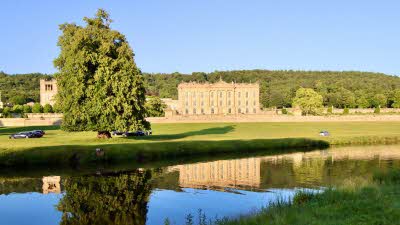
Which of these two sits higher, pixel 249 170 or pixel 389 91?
pixel 389 91

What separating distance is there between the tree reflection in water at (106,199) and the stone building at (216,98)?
125353mm

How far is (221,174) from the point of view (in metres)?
34.1

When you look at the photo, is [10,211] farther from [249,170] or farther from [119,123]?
[119,123]

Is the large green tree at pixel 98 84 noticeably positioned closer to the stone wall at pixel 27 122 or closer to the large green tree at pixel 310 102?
the stone wall at pixel 27 122

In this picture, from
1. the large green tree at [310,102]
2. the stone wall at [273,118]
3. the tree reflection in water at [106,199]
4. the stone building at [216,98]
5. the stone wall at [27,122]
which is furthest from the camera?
the stone building at [216,98]

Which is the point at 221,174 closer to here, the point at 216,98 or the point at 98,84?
the point at 98,84

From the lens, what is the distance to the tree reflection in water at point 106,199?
2120 cm

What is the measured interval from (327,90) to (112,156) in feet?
507

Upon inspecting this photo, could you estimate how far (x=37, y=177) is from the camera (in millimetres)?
32969

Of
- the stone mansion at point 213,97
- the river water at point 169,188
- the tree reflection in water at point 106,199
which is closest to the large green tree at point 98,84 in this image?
the river water at point 169,188

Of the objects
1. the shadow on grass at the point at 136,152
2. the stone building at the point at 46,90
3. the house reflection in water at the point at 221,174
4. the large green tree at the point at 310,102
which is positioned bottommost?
the house reflection in water at the point at 221,174

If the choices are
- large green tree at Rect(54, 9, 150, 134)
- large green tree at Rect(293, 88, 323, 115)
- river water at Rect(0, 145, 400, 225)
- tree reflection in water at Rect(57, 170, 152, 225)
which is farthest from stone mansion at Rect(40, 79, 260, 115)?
tree reflection in water at Rect(57, 170, 152, 225)

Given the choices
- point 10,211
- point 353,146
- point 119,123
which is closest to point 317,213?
point 10,211

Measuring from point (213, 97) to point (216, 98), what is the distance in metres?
1.14
